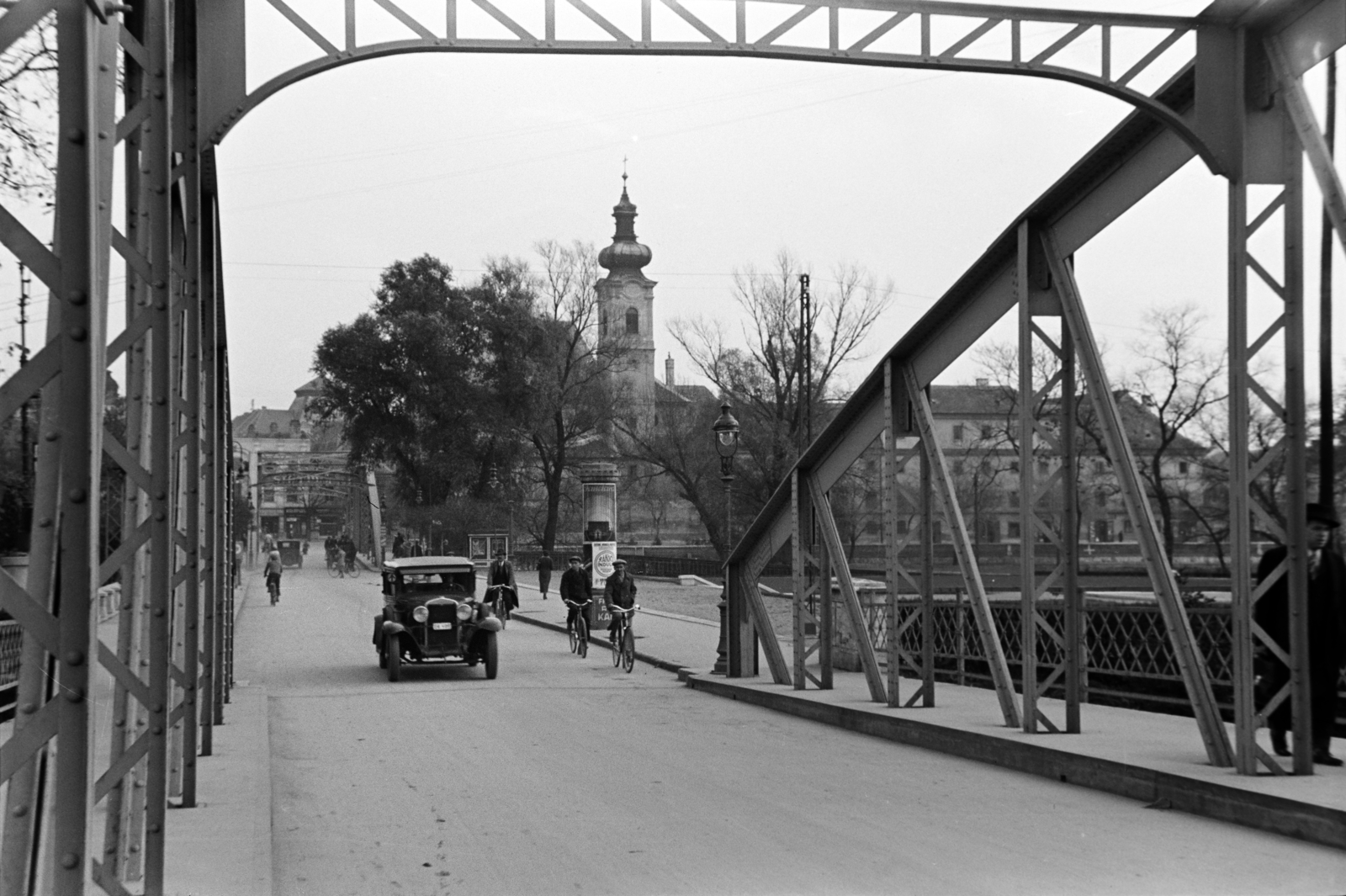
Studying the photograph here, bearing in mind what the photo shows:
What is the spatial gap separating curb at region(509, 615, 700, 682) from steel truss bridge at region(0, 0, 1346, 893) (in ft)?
15.8

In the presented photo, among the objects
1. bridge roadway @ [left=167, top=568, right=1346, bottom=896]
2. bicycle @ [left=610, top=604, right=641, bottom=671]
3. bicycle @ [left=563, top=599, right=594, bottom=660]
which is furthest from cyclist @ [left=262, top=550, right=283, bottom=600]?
bridge roadway @ [left=167, top=568, right=1346, bottom=896]

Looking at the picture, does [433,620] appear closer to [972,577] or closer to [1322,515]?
[972,577]

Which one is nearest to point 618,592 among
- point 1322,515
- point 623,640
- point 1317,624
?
point 623,640

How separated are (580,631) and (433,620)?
5601 millimetres

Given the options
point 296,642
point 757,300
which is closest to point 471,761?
point 296,642

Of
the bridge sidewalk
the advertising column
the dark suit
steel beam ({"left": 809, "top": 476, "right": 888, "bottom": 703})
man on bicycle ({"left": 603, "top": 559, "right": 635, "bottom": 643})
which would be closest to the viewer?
the bridge sidewalk

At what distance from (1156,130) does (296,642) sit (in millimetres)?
23889

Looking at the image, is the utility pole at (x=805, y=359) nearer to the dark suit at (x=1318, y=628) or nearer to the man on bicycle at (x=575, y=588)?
the man on bicycle at (x=575, y=588)

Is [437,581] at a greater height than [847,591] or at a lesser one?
lesser

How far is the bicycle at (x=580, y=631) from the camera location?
27114 mm

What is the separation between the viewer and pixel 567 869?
768 cm

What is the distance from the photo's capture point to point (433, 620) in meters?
22.2

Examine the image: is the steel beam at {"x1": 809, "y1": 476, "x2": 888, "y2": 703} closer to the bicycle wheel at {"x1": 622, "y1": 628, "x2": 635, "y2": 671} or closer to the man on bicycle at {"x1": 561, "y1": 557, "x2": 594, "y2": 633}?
the bicycle wheel at {"x1": 622, "y1": 628, "x2": 635, "y2": 671}

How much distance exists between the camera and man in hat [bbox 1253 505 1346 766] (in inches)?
368
